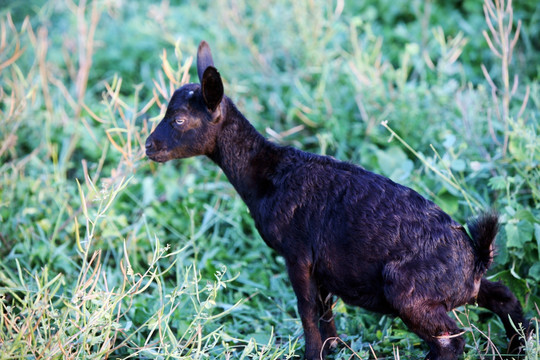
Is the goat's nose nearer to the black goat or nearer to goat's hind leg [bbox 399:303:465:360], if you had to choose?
the black goat

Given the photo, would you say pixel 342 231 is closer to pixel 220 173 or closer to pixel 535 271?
pixel 535 271

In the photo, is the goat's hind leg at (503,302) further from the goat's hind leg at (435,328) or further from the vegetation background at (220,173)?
the goat's hind leg at (435,328)

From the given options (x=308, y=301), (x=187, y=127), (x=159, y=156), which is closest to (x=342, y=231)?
(x=308, y=301)

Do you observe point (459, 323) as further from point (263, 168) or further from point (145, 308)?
point (145, 308)

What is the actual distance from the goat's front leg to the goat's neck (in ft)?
1.73

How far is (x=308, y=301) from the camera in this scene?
345 cm

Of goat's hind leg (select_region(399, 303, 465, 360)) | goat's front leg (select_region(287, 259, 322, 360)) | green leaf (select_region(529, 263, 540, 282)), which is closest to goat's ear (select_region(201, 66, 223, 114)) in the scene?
goat's front leg (select_region(287, 259, 322, 360))

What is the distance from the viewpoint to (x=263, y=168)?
12.1 feet

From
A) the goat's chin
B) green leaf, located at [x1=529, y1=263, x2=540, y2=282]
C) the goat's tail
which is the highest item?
the goat's chin

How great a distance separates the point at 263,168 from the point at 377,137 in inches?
78.4

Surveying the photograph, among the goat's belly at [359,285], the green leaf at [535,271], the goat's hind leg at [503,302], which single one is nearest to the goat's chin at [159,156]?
the goat's belly at [359,285]

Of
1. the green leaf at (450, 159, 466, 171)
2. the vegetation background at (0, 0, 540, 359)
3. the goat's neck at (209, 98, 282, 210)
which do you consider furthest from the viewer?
the green leaf at (450, 159, 466, 171)

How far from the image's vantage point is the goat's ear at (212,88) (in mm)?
3396

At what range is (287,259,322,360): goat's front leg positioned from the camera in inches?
135
